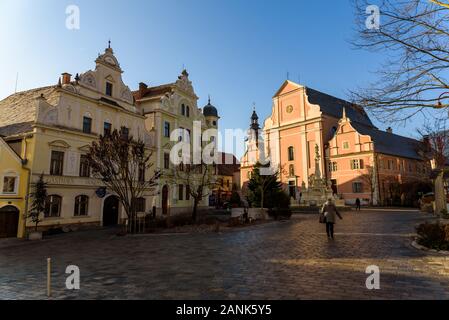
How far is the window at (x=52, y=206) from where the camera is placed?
22.0m

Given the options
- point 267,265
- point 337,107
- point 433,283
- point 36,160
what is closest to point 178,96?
point 36,160

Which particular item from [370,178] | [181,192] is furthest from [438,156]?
[181,192]

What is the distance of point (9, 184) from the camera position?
2041cm

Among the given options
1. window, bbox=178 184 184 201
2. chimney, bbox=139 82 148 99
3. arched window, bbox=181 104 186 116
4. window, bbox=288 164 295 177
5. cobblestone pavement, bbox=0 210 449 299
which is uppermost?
chimney, bbox=139 82 148 99

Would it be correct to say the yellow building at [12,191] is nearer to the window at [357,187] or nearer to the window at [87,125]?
the window at [87,125]

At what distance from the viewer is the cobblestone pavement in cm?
630

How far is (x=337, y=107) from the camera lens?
212 ft

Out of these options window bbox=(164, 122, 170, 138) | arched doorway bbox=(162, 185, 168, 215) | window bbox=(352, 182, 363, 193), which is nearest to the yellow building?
arched doorway bbox=(162, 185, 168, 215)

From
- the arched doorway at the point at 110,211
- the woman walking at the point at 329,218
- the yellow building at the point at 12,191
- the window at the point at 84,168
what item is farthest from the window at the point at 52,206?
the woman walking at the point at 329,218

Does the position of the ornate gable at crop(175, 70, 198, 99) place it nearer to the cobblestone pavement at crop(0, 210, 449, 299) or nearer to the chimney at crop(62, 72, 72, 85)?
the chimney at crop(62, 72, 72, 85)

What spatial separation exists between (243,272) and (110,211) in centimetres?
2232

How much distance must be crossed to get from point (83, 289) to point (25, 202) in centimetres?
1692

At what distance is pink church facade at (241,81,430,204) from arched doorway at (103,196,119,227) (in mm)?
28572
